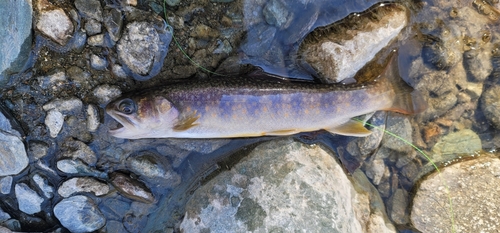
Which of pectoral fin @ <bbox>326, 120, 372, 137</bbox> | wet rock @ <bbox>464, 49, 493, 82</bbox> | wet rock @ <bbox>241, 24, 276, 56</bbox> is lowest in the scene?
pectoral fin @ <bbox>326, 120, 372, 137</bbox>

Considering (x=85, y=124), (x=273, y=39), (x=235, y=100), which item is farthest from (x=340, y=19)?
(x=85, y=124)

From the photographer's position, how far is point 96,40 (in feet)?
10.6

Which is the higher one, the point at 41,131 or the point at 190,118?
the point at 190,118

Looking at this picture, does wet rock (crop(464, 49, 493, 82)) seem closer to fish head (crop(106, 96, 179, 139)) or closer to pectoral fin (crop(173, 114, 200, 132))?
pectoral fin (crop(173, 114, 200, 132))

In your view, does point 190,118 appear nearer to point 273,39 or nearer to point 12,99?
point 273,39

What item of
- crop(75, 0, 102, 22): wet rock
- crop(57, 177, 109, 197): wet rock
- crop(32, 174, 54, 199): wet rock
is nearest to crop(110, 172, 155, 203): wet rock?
crop(57, 177, 109, 197): wet rock

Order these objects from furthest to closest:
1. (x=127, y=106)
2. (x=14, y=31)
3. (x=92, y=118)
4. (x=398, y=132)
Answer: (x=398, y=132), (x=92, y=118), (x=127, y=106), (x=14, y=31)

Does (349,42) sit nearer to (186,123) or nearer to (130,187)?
(186,123)

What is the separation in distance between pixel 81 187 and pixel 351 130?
279 cm

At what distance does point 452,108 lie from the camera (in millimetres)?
3846

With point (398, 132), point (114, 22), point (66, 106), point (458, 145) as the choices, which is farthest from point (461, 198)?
point (66, 106)

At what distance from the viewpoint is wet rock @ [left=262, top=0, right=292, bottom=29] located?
337 centimetres

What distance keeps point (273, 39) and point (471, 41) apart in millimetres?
2176

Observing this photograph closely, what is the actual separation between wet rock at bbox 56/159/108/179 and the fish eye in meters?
0.79
